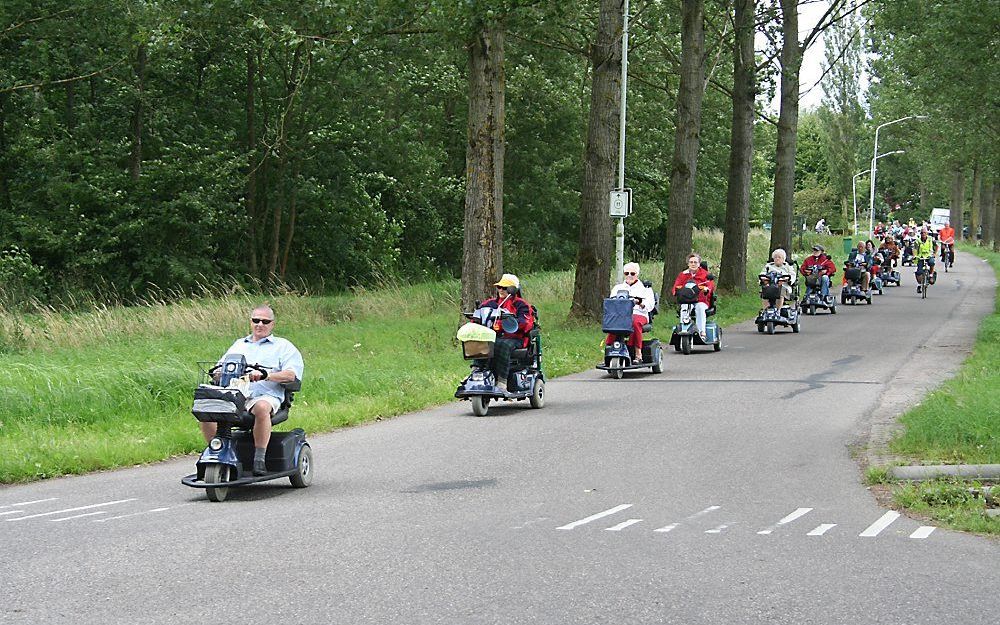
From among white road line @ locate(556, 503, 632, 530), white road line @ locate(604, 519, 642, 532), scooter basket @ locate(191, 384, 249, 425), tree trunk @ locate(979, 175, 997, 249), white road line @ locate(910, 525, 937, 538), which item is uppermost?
tree trunk @ locate(979, 175, 997, 249)

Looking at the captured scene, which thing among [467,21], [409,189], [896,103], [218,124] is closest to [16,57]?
[218,124]

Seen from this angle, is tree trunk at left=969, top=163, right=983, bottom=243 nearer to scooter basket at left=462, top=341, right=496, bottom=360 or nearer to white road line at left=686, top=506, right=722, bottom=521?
scooter basket at left=462, top=341, right=496, bottom=360

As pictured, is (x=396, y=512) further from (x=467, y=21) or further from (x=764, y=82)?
(x=764, y=82)

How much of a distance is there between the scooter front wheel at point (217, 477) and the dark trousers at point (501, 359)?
20.7ft

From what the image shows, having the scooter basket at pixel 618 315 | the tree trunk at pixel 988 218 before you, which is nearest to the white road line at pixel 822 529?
the scooter basket at pixel 618 315

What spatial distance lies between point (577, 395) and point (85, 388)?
21.5ft

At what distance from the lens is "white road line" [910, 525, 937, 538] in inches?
354

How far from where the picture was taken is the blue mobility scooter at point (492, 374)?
644 inches

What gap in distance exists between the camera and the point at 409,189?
51.5 meters

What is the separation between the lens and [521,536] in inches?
353

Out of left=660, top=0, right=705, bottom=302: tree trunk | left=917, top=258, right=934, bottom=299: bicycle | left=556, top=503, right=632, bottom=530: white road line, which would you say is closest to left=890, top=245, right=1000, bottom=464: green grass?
left=556, top=503, right=632, bottom=530: white road line

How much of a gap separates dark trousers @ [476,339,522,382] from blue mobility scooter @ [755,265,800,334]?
13104mm

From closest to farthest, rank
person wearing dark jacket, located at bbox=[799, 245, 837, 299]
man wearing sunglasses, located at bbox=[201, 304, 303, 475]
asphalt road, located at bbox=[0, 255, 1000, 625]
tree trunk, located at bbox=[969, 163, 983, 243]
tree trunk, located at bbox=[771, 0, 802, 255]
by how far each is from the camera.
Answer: asphalt road, located at bbox=[0, 255, 1000, 625]
man wearing sunglasses, located at bbox=[201, 304, 303, 475]
person wearing dark jacket, located at bbox=[799, 245, 837, 299]
tree trunk, located at bbox=[771, 0, 802, 255]
tree trunk, located at bbox=[969, 163, 983, 243]

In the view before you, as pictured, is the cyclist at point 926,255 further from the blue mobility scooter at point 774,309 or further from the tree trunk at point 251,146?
the tree trunk at point 251,146
